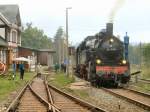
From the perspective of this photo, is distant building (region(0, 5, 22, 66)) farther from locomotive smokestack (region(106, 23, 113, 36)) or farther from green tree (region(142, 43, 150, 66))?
locomotive smokestack (region(106, 23, 113, 36))

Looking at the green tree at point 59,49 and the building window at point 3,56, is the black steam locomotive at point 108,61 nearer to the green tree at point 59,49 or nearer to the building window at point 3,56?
the building window at point 3,56

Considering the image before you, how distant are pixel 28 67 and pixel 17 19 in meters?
8.56

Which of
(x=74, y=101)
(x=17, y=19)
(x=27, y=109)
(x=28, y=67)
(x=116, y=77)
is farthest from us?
(x=17, y=19)

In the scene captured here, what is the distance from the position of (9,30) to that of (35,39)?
229ft

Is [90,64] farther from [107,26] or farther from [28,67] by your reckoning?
[28,67]

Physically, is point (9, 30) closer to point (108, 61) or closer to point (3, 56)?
point (3, 56)

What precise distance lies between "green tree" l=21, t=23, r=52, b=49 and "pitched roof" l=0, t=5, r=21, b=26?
58.9 m

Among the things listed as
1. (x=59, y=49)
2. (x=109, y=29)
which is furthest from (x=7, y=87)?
(x=59, y=49)

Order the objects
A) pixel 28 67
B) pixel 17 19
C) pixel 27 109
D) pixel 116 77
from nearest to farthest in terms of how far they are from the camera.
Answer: pixel 27 109, pixel 116 77, pixel 28 67, pixel 17 19

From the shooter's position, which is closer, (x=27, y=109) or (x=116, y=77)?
(x=27, y=109)

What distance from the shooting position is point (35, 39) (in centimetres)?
12950

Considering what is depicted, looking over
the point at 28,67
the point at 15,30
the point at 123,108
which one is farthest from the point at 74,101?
the point at 15,30

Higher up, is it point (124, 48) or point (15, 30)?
point (15, 30)

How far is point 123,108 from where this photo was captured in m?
16.7
